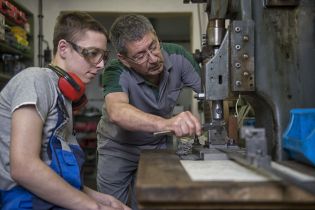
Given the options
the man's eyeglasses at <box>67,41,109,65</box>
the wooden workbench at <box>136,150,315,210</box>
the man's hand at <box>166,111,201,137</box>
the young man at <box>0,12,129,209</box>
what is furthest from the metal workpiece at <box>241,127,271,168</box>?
the man's eyeglasses at <box>67,41,109,65</box>

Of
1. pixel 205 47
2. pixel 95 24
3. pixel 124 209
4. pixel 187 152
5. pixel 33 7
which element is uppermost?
pixel 33 7

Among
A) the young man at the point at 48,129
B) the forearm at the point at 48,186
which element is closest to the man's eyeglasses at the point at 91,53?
the young man at the point at 48,129

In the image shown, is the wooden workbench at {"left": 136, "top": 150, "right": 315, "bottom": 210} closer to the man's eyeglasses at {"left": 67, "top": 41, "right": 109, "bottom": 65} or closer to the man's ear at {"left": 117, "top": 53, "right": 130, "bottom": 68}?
the man's eyeglasses at {"left": 67, "top": 41, "right": 109, "bottom": 65}

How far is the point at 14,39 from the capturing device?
11.7ft

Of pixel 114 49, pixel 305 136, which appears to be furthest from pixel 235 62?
pixel 114 49

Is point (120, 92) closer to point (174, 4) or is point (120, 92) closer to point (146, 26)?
point (146, 26)

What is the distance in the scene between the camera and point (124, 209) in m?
1.40

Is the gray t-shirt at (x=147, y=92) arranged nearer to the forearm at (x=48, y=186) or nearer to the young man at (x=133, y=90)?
the young man at (x=133, y=90)

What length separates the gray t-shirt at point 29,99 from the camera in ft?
3.67

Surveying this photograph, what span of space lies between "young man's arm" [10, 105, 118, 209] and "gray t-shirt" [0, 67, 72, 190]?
4 cm

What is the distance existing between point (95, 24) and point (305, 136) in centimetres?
90

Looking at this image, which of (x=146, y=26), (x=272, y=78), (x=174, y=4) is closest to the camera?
(x=272, y=78)

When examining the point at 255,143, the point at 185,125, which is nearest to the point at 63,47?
the point at 185,125

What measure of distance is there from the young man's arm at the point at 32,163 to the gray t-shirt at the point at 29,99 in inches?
1.5
